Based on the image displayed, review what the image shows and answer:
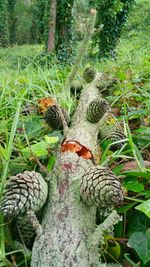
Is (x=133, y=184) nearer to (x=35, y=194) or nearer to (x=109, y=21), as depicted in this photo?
(x=35, y=194)

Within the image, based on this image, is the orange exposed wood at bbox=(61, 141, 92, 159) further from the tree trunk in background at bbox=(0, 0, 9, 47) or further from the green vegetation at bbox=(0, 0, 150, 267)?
the tree trunk in background at bbox=(0, 0, 9, 47)

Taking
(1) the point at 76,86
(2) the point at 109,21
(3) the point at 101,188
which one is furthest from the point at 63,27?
(3) the point at 101,188

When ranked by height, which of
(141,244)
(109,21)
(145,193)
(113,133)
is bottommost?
(141,244)

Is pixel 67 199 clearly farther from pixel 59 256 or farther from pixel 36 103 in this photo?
pixel 36 103

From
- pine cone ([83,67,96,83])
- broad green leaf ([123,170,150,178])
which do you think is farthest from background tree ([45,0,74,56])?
broad green leaf ([123,170,150,178])

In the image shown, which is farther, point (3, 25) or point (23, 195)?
point (3, 25)

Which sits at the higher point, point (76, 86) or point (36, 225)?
point (76, 86)

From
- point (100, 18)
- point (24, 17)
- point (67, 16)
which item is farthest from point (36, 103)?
point (24, 17)
